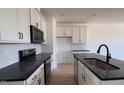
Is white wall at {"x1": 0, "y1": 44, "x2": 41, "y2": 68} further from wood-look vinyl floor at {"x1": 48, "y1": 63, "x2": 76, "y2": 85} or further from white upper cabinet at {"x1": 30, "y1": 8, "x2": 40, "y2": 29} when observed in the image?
wood-look vinyl floor at {"x1": 48, "y1": 63, "x2": 76, "y2": 85}

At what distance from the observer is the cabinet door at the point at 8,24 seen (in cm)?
144

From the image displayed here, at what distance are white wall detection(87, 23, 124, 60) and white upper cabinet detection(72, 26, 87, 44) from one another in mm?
448

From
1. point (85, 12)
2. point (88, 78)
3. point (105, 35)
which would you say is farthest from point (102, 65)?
point (105, 35)

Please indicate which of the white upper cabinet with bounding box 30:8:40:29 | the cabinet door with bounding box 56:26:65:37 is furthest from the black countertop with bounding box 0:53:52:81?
the cabinet door with bounding box 56:26:65:37

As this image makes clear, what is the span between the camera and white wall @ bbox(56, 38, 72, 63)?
7223 mm

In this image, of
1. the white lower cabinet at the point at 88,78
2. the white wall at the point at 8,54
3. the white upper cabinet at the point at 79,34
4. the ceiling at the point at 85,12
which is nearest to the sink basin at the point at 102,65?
the white lower cabinet at the point at 88,78

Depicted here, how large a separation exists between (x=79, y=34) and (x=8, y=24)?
5459 millimetres

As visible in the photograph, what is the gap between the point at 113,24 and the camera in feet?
23.5

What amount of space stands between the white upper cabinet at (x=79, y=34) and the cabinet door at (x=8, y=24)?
5.21 metres

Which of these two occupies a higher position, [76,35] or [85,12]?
[85,12]

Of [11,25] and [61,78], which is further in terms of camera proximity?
[61,78]

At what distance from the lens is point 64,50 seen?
7238 mm

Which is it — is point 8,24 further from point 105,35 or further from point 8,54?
point 105,35
